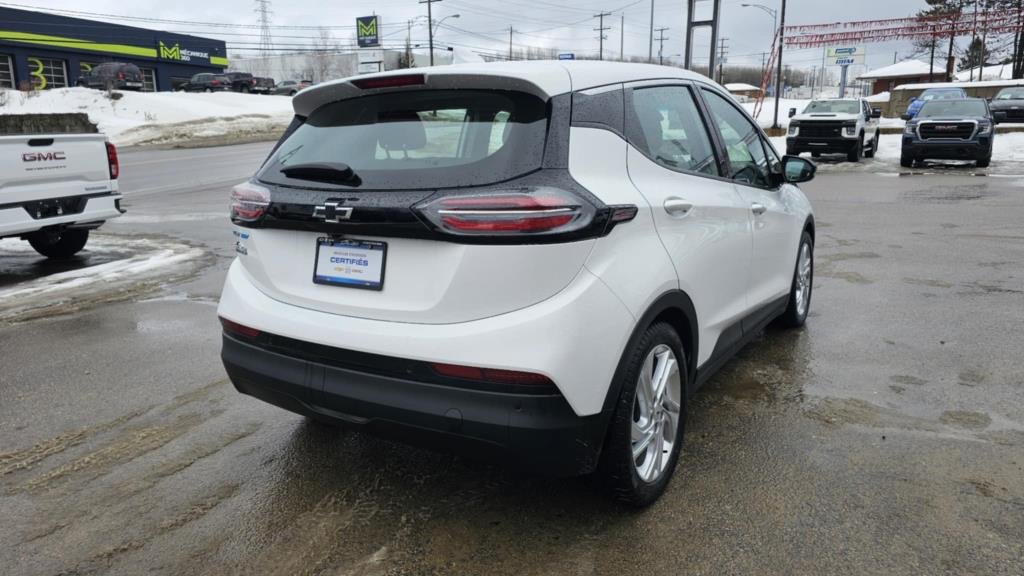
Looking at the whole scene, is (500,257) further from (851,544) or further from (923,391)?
(923,391)

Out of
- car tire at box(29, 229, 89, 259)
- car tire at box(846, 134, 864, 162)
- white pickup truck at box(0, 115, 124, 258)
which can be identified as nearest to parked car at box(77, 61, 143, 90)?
car tire at box(846, 134, 864, 162)

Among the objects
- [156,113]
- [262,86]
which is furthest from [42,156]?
[262,86]

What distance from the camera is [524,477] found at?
331cm

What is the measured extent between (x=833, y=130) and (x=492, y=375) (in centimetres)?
2095

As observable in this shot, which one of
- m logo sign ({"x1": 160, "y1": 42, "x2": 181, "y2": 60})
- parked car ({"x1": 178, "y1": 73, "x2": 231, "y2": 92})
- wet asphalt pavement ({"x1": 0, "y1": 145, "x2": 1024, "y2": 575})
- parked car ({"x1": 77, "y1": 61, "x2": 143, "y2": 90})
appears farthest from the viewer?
m logo sign ({"x1": 160, "y1": 42, "x2": 181, "y2": 60})

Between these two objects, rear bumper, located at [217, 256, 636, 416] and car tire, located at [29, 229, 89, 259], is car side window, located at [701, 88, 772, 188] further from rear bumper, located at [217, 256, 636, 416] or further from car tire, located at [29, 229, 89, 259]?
car tire, located at [29, 229, 89, 259]

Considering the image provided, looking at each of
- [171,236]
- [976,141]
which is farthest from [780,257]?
[976,141]

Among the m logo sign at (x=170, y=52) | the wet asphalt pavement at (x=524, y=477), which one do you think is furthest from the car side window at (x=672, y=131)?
the m logo sign at (x=170, y=52)

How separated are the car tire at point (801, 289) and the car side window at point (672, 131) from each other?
1.72 meters

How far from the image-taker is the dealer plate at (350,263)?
8.74 ft

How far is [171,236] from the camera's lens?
1005cm

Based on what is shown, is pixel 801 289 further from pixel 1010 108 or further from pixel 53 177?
pixel 1010 108

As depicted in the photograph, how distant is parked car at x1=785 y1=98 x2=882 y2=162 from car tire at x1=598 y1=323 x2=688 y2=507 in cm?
1996

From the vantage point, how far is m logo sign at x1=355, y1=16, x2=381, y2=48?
303 feet
